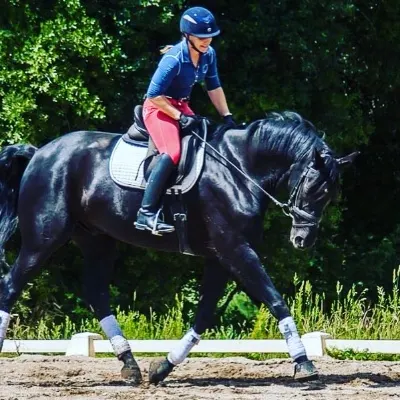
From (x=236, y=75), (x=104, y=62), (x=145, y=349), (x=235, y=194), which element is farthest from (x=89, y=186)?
(x=236, y=75)

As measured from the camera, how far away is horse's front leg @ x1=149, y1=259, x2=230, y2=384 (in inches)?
362

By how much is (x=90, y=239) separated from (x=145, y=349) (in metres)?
1.74

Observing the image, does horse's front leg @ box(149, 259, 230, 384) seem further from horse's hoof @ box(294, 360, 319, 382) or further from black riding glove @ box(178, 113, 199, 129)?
black riding glove @ box(178, 113, 199, 129)

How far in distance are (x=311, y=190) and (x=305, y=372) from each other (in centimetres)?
130

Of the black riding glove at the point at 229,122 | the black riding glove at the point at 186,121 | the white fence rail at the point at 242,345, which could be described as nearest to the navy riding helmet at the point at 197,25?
the black riding glove at the point at 186,121

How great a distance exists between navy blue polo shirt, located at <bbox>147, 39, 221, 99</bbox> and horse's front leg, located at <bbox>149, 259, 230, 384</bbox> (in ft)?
4.34

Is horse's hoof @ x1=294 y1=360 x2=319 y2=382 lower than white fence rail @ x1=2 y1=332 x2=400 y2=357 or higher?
lower

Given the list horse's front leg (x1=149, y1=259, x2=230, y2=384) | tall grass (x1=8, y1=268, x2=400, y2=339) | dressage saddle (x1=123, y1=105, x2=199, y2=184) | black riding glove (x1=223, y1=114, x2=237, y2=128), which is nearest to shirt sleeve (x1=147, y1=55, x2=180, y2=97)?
dressage saddle (x1=123, y1=105, x2=199, y2=184)

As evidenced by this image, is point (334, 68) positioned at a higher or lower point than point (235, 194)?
higher

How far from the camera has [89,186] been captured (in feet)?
30.8

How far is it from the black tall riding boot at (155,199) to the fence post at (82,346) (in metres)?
2.53

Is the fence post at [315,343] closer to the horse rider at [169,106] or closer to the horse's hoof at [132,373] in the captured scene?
the horse's hoof at [132,373]

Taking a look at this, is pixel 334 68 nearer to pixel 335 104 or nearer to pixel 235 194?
pixel 335 104

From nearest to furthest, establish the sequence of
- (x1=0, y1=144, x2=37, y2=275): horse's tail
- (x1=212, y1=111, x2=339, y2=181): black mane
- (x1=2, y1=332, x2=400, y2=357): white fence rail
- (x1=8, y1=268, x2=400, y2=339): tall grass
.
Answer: (x1=212, y1=111, x2=339, y2=181): black mane
(x1=0, y1=144, x2=37, y2=275): horse's tail
(x1=2, y1=332, x2=400, y2=357): white fence rail
(x1=8, y1=268, x2=400, y2=339): tall grass
